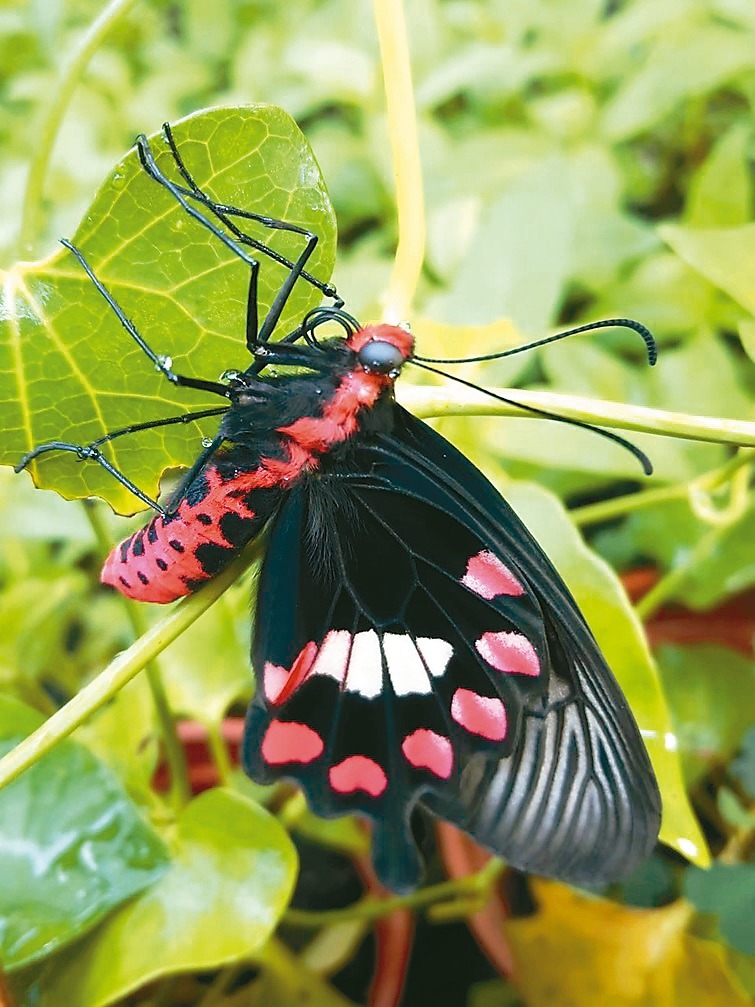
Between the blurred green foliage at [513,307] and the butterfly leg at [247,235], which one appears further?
the blurred green foliage at [513,307]

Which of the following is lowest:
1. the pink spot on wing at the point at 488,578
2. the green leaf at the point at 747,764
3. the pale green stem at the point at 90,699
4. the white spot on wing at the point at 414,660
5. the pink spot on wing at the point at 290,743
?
the green leaf at the point at 747,764

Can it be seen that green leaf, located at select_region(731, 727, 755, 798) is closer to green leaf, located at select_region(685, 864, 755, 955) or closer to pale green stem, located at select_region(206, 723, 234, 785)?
green leaf, located at select_region(685, 864, 755, 955)

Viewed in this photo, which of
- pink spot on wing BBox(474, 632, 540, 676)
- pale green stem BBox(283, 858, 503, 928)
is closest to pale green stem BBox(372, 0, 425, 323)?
pink spot on wing BBox(474, 632, 540, 676)

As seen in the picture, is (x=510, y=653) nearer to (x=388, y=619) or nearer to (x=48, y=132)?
(x=388, y=619)

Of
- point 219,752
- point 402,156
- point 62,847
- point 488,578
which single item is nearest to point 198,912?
point 62,847

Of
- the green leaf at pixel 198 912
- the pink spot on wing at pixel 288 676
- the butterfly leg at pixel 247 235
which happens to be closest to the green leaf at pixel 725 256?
the butterfly leg at pixel 247 235

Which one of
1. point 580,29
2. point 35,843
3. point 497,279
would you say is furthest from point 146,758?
point 580,29

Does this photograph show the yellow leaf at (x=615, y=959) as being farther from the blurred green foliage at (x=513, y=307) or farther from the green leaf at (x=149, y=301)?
the green leaf at (x=149, y=301)
